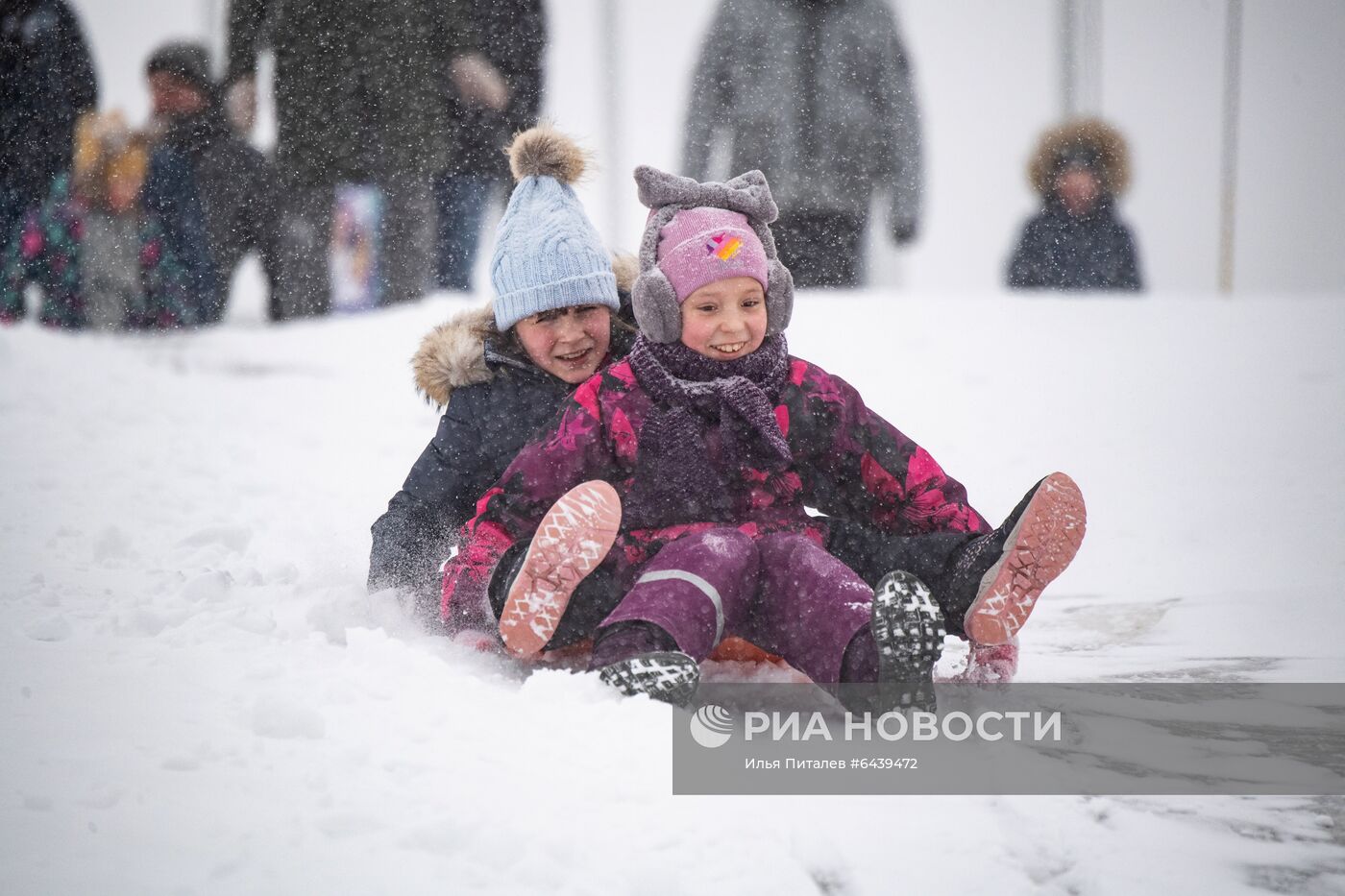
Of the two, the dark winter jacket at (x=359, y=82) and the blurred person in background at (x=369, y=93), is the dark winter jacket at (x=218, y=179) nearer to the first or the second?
the blurred person in background at (x=369, y=93)

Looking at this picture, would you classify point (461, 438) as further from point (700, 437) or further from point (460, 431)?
point (700, 437)

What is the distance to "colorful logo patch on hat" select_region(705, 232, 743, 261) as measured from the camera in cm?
229

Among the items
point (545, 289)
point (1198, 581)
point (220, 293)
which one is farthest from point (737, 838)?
point (220, 293)

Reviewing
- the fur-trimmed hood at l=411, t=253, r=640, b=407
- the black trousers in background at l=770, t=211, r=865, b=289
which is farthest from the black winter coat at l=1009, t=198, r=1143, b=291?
the fur-trimmed hood at l=411, t=253, r=640, b=407

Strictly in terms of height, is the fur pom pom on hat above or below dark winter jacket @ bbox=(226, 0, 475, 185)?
below

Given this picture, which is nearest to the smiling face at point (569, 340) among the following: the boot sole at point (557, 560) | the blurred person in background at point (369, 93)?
the boot sole at point (557, 560)

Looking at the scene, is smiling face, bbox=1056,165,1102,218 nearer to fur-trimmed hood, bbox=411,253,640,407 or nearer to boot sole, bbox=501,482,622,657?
fur-trimmed hood, bbox=411,253,640,407

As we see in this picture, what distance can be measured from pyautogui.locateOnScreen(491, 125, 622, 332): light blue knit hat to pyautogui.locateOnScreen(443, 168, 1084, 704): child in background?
0.31 meters

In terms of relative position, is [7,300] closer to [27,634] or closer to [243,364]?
[243,364]

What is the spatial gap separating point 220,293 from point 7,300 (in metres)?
1.04

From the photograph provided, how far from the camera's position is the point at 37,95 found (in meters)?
5.89

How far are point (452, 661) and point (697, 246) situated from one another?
0.88m

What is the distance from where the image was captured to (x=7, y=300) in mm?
6223

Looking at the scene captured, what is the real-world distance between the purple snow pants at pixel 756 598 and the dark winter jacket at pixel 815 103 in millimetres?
3434
